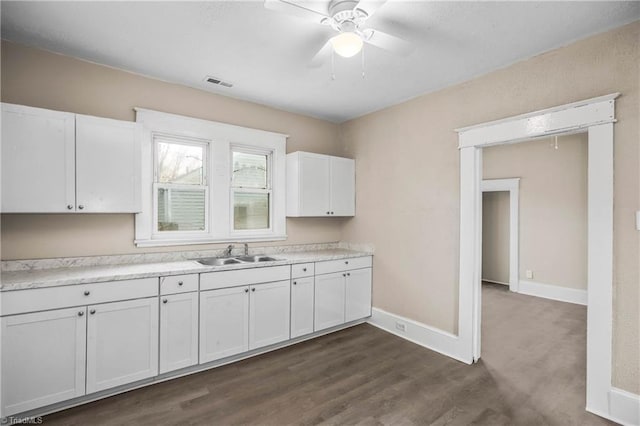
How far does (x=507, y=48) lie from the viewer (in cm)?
250

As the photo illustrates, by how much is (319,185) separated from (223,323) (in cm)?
199

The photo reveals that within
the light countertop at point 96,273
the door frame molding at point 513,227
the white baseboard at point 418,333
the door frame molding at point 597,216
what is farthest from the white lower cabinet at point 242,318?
the door frame molding at point 513,227

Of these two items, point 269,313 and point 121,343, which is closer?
point 121,343

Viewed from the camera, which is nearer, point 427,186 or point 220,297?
point 220,297

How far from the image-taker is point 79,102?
2.73 m

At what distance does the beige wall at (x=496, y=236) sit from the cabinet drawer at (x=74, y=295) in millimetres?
6096

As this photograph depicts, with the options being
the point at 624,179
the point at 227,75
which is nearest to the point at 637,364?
the point at 624,179

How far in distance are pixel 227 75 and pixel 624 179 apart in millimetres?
3305

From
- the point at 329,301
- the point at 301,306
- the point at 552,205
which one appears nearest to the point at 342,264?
the point at 329,301

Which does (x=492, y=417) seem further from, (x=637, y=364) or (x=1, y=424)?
(x=1, y=424)

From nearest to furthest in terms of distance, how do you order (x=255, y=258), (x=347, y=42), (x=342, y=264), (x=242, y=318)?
(x=347, y=42) < (x=242, y=318) < (x=255, y=258) < (x=342, y=264)

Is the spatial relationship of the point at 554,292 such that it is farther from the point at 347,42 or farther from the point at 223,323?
the point at 347,42

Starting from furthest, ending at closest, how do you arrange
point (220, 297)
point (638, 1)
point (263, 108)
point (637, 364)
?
point (263, 108), point (220, 297), point (637, 364), point (638, 1)

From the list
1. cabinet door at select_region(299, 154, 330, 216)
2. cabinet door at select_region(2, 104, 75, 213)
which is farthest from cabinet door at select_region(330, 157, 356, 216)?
cabinet door at select_region(2, 104, 75, 213)
